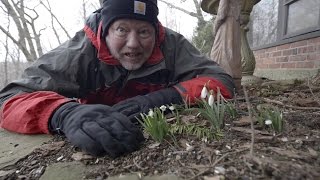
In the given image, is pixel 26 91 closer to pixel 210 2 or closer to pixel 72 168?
pixel 72 168

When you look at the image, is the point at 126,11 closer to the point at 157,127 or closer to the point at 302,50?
the point at 157,127

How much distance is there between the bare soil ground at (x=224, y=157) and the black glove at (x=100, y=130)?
2.2 inches

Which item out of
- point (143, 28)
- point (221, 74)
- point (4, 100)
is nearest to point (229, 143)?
point (221, 74)

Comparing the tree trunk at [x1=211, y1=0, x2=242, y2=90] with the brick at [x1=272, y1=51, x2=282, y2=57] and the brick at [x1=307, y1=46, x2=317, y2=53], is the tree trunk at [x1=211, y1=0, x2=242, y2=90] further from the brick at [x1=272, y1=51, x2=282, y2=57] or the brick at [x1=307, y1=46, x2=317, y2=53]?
the brick at [x1=272, y1=51, x2=282, y2=57]

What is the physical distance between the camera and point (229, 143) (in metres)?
1.47

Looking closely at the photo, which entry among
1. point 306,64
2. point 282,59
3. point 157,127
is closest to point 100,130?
point 157,127

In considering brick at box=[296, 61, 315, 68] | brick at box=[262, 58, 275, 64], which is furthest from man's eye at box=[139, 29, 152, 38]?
brick at box=[262, 58, 275, 64]

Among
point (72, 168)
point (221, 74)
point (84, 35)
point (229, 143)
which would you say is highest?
point (84, 35)

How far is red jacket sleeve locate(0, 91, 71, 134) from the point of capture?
192 centimetres

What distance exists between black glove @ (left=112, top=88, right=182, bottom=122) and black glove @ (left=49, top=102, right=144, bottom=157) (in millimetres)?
321

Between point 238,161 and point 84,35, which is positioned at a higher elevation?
point 84,35

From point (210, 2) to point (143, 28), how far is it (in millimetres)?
2225

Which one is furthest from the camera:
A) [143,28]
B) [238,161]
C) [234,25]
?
[234,25]

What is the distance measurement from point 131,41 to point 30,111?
94cm
